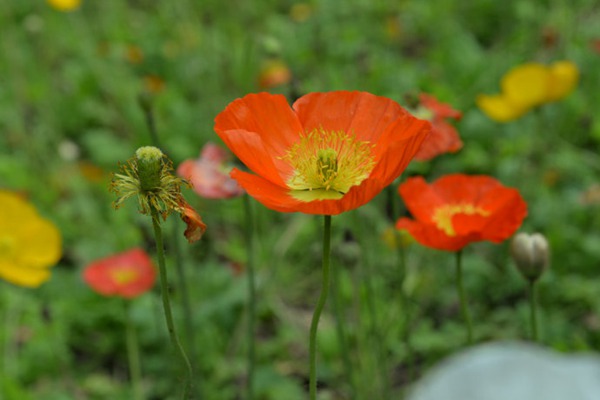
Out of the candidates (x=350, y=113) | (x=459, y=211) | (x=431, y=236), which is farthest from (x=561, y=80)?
(x=350, y=113)

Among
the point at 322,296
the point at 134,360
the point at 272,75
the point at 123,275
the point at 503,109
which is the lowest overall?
the point at 134,360

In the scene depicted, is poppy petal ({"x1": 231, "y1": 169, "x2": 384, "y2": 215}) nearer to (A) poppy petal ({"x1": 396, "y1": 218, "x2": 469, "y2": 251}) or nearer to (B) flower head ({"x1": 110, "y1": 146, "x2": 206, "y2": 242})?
(B) flower head ({"x1": 110, "y1": 146, "x2": 206, "y2": 242})

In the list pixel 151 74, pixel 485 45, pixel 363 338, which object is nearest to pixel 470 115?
pixel 485 45

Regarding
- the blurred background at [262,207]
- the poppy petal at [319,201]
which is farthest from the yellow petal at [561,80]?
the poppy petal at [319,201]

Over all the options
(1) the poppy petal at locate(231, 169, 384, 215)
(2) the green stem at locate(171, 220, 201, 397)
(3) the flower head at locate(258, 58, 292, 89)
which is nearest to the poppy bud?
(1) the poppy petal at locate(231, 169, 384, 215)

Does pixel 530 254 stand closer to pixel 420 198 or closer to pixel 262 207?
pixel 420 198

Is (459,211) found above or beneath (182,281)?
above

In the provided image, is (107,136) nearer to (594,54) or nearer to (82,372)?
(82,372)
